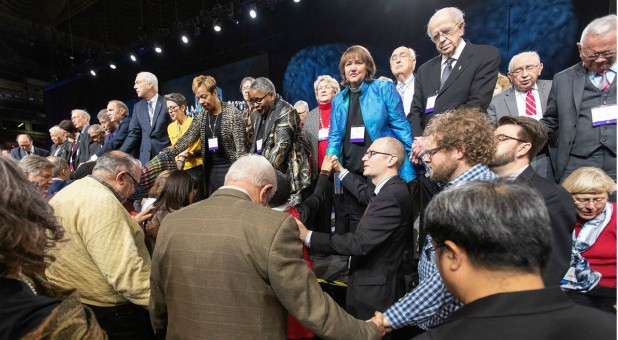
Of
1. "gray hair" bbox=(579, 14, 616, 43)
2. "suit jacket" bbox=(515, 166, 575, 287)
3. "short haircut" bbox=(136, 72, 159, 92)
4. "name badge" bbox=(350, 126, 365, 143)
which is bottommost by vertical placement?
"suit jacket" bbox=(515, 166, 575, 287)

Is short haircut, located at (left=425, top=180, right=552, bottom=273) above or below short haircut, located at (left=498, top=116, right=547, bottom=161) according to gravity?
below

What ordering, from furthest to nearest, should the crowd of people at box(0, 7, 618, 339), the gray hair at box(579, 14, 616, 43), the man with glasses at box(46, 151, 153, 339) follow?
1. the gray hair at box(579, 14, 616, 43)
2. the man with glasses at box(46, 151, 153, 339)
3. the crowd of people at box(0, 7, 618, 339)

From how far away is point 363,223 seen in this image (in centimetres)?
209

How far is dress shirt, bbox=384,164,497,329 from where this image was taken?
1474 millimetres

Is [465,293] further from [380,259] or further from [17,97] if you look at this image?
[17,97]

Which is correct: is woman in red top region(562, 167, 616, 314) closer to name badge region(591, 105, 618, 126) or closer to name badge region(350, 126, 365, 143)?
name badge region(591, 105, 618, 126)

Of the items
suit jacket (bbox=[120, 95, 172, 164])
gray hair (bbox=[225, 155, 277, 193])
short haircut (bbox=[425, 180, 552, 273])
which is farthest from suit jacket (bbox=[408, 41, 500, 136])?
suit jacket (bbox=[120, 95, 172, 164])

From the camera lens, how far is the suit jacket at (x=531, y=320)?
76 centimetres

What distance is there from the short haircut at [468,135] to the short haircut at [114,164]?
1.84m

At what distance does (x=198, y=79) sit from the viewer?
377cm

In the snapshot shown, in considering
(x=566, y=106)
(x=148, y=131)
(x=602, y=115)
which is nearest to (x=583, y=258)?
(x=602, y=115)

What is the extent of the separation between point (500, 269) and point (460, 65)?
2.16 m

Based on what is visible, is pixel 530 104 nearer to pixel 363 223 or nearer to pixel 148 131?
pixel 363 223

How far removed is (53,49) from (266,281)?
1468 cm
